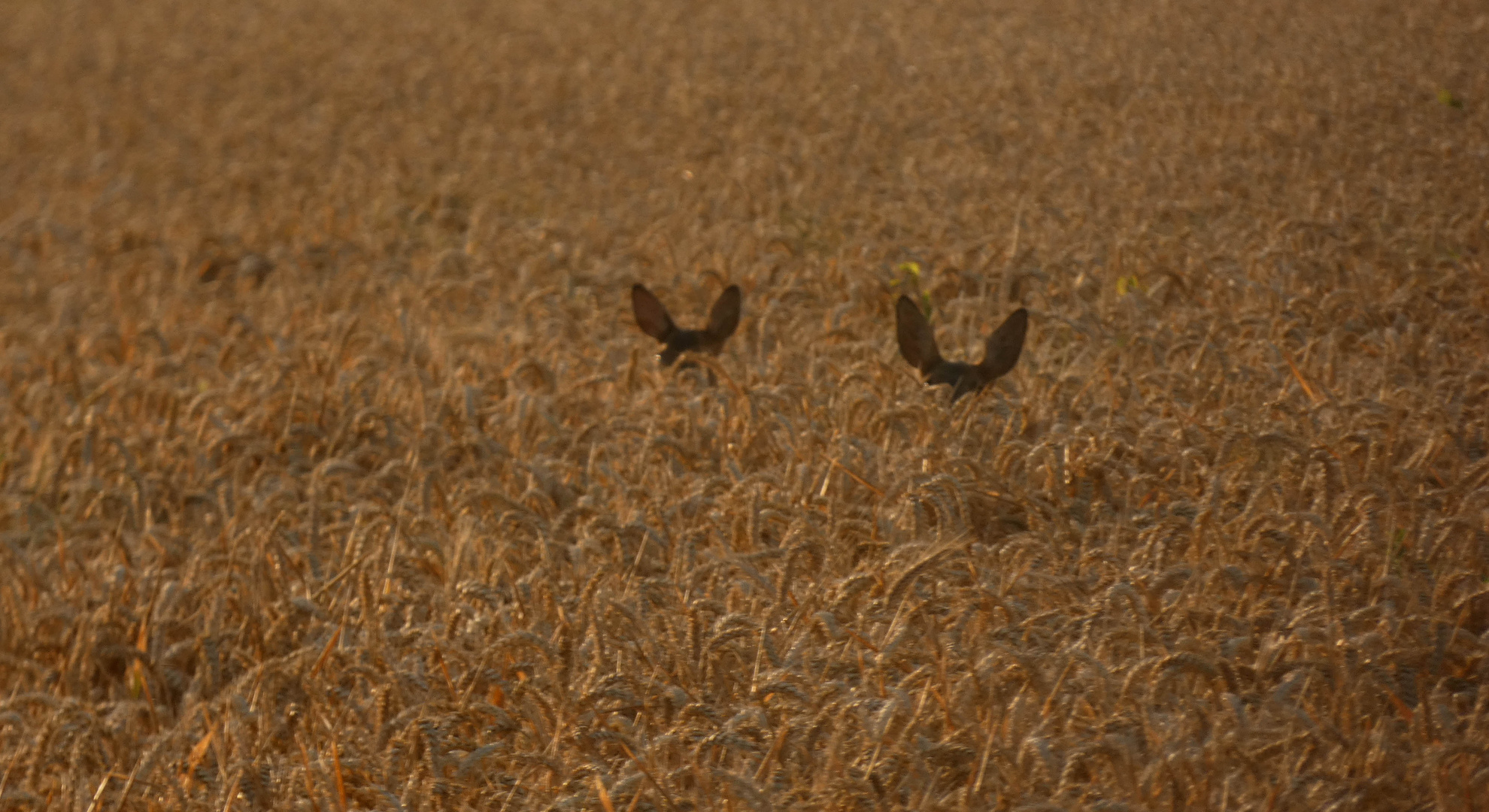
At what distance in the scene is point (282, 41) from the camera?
11.0 metres

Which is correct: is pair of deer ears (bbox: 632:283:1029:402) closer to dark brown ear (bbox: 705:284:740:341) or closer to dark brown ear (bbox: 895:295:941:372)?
dark brown ear (bbox: 895:295:941:372)

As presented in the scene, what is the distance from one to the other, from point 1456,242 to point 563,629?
2.77 m

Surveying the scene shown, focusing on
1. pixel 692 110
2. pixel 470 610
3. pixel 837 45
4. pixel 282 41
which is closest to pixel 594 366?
pixel 470 610

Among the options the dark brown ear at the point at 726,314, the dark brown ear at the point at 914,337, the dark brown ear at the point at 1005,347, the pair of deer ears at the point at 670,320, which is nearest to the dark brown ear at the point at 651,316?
the pair of deer ears at the point at 670,320

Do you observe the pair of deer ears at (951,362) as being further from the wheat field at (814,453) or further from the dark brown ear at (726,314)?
the dark brown ear at (726,314)

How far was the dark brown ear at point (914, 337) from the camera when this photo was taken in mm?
3527

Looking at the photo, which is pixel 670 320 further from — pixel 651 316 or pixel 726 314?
pixel 726 314

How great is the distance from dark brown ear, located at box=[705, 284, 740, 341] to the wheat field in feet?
0.49

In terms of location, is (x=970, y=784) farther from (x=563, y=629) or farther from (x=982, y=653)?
(x=563, y=629)

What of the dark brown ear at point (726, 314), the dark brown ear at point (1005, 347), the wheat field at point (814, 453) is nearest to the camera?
the wheat field at point (814, 453)

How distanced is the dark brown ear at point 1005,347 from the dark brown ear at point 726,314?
0.82 metres

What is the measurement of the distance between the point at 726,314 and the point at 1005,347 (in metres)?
0.91

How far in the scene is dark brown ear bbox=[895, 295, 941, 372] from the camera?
353cm

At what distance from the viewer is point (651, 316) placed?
417cm
